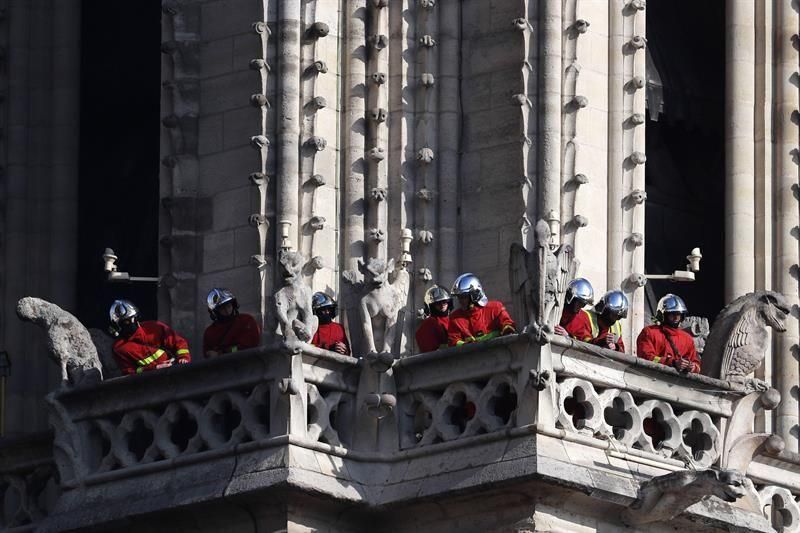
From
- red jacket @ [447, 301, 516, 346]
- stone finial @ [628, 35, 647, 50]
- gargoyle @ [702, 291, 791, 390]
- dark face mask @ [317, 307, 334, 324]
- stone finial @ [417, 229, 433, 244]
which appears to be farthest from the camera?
stone finial @ [628, 35, 647, 50]

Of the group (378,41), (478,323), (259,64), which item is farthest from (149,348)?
(378,41)

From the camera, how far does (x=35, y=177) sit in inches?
1668

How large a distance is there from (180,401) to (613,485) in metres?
3.12

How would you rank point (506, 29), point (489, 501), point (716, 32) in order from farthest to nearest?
point (716, 32) → point (506, 29) → point (489, 501)

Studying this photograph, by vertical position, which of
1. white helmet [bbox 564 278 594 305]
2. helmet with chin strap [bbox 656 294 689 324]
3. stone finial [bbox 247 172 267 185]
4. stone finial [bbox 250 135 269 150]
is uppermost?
stone finial [bbox 250 135 269 150]

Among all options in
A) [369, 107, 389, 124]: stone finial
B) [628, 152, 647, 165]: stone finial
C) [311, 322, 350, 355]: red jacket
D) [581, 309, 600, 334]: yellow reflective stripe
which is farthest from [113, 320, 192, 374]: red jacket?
[628, 152, 647, 165]: stone finial

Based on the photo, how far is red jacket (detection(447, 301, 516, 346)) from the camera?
124 ft

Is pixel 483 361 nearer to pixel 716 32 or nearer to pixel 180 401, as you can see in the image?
pixel 180 401

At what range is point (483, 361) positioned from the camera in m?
37.1

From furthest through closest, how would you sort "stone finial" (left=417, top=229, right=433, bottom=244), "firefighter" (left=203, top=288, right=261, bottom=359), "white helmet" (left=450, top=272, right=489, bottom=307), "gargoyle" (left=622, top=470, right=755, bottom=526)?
1. "stone finial" (left=417, top=229, right=433, bottom=244)
2. "firefighter" (left=203, top=288, right=261, bottom=359)
3. "white helmet" (left=450, top=272, right=489, bottom=307)
4. "gargoyle" (left=622, top=470, right=755, bottom=526)

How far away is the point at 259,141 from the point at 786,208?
15.1 ft

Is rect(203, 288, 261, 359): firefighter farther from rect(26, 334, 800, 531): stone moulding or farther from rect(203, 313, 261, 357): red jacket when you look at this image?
rect(26, 334, 800, 531): stone moulding

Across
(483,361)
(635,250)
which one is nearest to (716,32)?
(635,250)

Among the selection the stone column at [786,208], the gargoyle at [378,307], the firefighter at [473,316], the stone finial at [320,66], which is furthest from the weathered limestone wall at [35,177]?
the stone column at [786,208]
